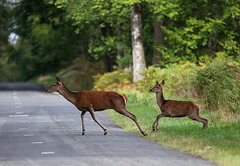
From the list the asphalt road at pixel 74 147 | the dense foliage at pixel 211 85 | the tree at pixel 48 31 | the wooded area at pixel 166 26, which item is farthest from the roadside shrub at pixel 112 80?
the asphalt road at pixel 74 147

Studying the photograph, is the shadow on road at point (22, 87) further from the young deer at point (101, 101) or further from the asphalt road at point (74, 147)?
the young deer at point (101, 101)

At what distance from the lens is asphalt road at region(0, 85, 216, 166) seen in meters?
10.9

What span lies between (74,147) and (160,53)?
24.4 meters

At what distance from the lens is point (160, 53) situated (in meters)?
36.9

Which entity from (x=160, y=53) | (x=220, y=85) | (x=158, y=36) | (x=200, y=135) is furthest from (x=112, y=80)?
(x=200, y=135)

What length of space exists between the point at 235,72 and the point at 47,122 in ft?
24.9

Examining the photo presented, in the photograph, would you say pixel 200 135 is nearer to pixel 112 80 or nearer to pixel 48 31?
pixel 112 80

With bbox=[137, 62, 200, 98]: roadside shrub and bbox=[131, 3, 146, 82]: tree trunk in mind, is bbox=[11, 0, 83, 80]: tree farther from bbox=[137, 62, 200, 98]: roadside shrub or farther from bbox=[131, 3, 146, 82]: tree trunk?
bbox=[137, 62, 200, 98]: roadside shrub

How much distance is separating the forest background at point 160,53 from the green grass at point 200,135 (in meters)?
0.03

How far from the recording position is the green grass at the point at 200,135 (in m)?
11.7

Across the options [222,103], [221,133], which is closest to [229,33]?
[222,103]

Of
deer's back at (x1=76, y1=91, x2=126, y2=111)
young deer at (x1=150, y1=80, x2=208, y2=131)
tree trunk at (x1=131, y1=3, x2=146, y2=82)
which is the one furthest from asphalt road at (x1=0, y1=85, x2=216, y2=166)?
tree trunk at (x1=131, y1=3, x2=146, y2=82)

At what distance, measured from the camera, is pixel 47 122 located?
19625 millimetres

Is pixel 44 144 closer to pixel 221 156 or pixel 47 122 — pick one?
pixel 221 156
